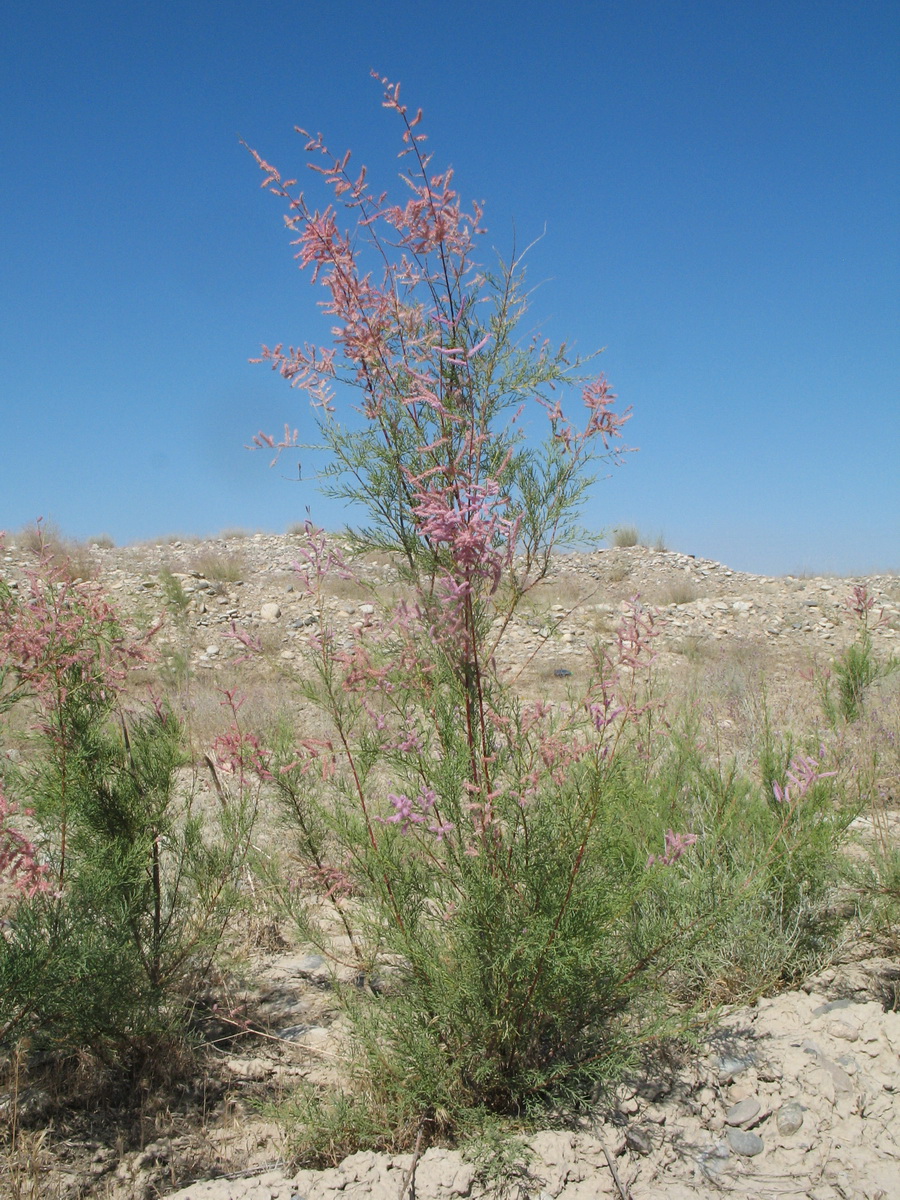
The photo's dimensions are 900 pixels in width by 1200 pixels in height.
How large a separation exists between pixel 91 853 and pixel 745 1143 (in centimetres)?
237

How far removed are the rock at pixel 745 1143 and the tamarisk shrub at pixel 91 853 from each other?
1916 mm

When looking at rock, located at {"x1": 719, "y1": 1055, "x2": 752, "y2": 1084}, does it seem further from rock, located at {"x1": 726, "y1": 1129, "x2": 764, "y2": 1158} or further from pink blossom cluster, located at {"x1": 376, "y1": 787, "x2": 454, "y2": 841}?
pink blossom cluster, located at {"x1": 376, "y1": 787, "x2": 454, "y2": 841}

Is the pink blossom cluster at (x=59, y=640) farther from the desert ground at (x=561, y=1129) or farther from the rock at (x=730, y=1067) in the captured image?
the rock at (x=730, y=1067)

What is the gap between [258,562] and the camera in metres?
17.0

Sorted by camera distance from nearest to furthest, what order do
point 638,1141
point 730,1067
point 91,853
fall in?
point 638,1141 → point 730,1067 → point 91,853

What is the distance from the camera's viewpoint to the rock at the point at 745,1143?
2.21 metres

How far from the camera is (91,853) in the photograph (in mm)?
2652

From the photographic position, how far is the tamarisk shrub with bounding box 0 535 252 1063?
7.54 ft

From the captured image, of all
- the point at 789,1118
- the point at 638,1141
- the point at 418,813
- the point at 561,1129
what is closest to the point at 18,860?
the point at 418,813

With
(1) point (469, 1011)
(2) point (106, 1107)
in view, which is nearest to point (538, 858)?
(1) point (469, 1011)

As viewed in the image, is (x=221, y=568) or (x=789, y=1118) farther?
(x=221, y=568)

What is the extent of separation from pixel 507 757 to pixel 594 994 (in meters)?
0.87

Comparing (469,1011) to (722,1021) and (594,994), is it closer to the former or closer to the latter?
(594,994)

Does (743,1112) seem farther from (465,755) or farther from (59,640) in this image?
(59,640)
